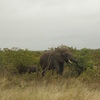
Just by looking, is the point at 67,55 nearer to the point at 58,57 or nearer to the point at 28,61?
the point at 58,57

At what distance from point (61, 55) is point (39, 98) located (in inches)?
340

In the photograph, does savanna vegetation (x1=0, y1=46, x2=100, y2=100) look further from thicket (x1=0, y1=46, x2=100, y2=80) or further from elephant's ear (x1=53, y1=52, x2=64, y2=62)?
elephant's ear (x1=53, y1=52, x2=64, y2=62)

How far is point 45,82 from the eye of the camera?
1114 cm

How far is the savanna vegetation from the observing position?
845 cm

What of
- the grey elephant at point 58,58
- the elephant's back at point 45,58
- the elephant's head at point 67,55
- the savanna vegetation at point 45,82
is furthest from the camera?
the elephant's back at point 45,58

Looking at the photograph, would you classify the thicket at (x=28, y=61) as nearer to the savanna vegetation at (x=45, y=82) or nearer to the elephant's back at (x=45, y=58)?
the savanna vegetation at (x=45, y=82)

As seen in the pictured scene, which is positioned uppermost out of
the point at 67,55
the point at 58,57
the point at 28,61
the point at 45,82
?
the point at 67,55

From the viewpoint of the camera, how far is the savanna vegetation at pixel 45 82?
845 centimetres

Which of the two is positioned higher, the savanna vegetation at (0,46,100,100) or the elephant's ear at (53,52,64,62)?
the elephant's ear at (53,52,64,62)

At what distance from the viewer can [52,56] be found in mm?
16797

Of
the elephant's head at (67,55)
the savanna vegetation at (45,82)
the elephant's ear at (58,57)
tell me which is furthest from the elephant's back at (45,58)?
the elephant's head at (67,55)

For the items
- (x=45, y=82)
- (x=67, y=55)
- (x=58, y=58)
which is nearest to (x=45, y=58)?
(x=58, y=58)

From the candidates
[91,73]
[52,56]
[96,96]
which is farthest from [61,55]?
[96,96]

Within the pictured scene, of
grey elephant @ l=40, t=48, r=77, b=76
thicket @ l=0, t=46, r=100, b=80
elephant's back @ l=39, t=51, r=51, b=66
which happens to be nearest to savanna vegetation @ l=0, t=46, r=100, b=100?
thicket @ l=0, t=46, r=100, b=80
